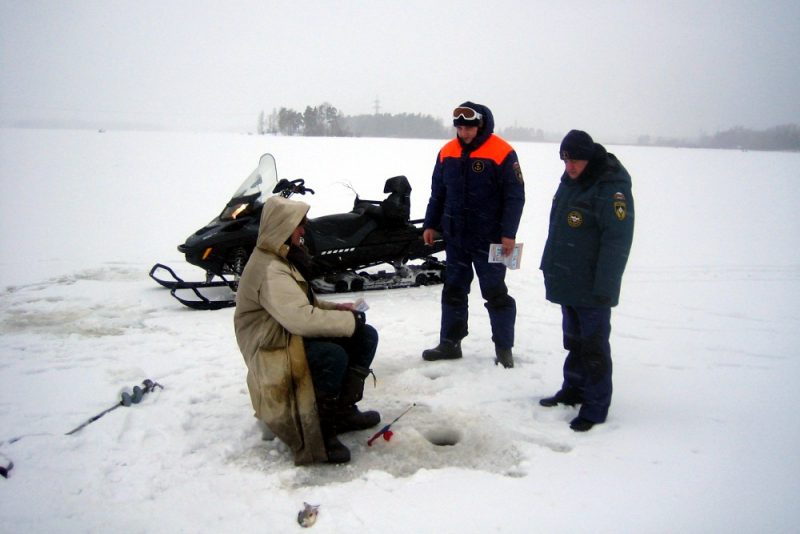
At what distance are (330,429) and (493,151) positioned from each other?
2.15 metres

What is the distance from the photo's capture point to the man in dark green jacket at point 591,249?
2.98m

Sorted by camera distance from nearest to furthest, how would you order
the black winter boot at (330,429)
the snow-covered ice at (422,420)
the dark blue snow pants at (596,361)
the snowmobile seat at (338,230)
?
1. the snow-covered ice at (422,420)
2. the black winter boot at (330,429)
3. the dark blue snow pants at (596,361)
4. the snowmobile seat at (338,230)

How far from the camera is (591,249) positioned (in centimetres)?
312

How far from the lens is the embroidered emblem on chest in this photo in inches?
123

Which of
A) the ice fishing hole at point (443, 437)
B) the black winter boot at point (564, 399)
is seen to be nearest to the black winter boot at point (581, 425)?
the black winter boot at point (564, 399)

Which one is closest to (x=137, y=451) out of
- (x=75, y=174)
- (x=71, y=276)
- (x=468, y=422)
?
(x=468, y=422)

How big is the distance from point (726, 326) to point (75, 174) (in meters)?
16.6

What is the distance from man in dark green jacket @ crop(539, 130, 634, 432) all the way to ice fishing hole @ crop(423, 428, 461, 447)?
2.11 ft

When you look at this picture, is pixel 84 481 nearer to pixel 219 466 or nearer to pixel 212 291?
pixel 219 466

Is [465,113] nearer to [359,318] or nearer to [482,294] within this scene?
[482,294]

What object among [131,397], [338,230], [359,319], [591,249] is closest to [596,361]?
[591,249]

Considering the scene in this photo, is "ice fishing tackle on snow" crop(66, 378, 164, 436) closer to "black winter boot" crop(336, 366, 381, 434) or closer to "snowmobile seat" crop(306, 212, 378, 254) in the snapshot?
"black winter boot" crop(336, 366, 381, 434)

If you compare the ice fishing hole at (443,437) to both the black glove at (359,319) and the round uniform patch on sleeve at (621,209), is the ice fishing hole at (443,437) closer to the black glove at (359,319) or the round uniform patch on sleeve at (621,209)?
the black glove at (359,319)

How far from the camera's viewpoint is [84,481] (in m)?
2.61
